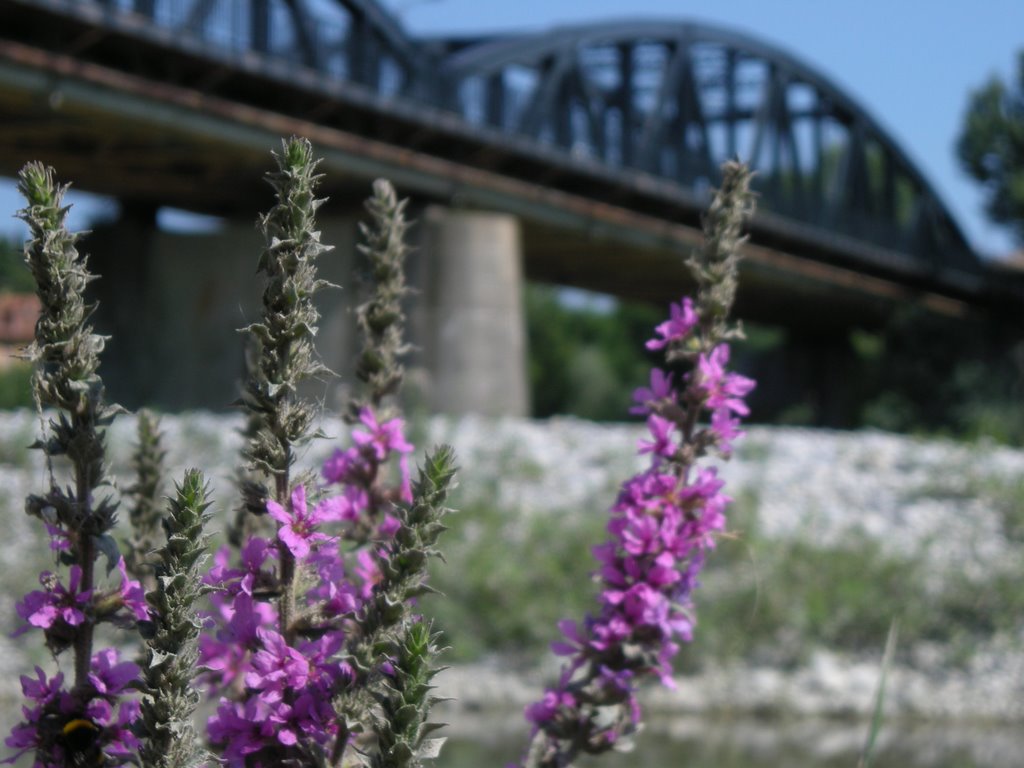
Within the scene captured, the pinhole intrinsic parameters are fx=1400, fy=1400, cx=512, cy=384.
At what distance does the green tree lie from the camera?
32.8 metres

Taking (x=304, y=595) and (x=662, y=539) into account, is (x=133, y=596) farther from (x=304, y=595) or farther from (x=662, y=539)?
(x=662, y=539)

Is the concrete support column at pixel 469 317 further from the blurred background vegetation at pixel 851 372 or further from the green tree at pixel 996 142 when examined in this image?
the green tree at pixel 996 142

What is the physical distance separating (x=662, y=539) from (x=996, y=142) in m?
34.5

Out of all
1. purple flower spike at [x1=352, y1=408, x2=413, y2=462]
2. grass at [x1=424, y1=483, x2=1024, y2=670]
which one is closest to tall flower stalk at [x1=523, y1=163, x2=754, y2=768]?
purple flower spike at [x1=352, y1=408, x2=413, y2=462]

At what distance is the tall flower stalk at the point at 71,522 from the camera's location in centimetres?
116

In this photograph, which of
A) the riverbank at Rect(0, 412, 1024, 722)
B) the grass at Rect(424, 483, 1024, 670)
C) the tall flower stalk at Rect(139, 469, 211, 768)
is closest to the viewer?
the tall flower stalk at Rect(139, 469, 211, 768)

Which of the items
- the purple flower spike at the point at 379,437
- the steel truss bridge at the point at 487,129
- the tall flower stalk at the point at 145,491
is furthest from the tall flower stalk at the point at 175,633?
the steel truss bridge at the point at 487,129

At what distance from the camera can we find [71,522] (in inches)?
49.3

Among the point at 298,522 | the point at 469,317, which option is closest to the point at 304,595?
the point at 298,522

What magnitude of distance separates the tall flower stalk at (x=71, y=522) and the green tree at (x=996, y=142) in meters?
33.3

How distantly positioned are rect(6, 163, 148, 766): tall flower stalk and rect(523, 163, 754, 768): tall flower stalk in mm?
592

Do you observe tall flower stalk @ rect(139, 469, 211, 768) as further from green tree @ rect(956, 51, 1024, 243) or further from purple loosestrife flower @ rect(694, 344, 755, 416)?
green tree @ rect(956, 51, 1024, 243)

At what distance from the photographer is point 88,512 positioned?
4.09ft

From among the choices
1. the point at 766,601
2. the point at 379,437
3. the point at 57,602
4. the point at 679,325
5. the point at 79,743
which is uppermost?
the point at 679,325
